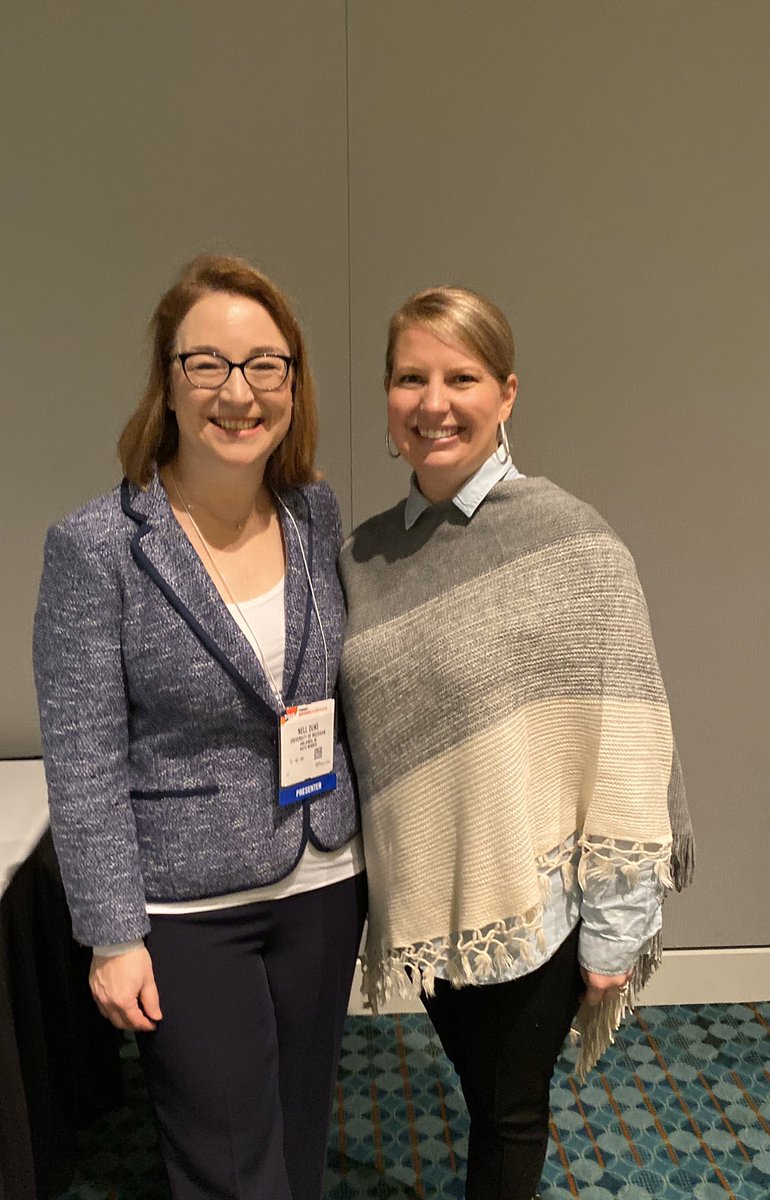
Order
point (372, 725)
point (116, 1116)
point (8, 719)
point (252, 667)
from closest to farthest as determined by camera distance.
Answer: point (252, 667), point (372, 725), point (116, 1116), point (8, 719)

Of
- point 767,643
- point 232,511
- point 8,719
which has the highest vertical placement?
point 232,511

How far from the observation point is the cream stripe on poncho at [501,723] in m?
1.15

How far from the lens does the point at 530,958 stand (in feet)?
3.91

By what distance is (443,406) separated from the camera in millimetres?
1144

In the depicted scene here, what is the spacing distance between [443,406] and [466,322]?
12 centimetres

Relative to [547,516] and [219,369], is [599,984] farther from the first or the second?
[219,369]

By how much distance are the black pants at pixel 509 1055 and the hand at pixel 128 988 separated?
0.47m

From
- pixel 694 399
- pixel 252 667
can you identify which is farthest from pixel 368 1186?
pixel 694 399

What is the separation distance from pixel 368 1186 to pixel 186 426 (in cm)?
156

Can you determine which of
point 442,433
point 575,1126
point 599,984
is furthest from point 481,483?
point 575,1126

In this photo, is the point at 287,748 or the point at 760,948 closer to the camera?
the point at 287,748

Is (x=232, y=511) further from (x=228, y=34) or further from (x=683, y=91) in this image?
(x=683, y=91)

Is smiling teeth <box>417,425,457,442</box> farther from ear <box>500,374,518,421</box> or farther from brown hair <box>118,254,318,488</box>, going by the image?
brown hair <box>118,254,318,488</box>

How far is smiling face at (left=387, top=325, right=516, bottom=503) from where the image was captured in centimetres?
115
